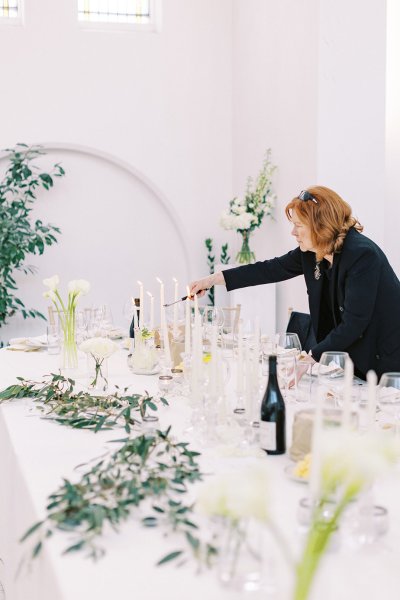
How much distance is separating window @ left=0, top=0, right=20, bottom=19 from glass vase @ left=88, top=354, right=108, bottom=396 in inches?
188

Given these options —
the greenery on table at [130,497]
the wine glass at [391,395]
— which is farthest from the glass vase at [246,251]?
the greenery on table at [130,497]

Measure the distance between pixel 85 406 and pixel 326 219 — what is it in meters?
1.41

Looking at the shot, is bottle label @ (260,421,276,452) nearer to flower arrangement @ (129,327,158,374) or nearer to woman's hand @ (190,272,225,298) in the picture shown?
flower arrangement @ (129,327,158,374)

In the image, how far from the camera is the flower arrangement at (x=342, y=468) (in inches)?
42.6

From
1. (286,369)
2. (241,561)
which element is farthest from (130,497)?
(286,369)

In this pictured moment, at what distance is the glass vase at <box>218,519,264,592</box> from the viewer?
131cm

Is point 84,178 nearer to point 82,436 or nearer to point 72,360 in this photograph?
point 72,360

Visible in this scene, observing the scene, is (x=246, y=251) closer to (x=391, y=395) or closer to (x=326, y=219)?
(x=326, y=219)

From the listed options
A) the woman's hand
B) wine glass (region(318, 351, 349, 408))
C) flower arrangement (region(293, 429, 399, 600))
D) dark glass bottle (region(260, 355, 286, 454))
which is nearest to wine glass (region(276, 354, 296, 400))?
wine glass (region(318, 351, 349, 408))

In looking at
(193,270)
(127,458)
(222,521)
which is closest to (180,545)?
(222,521)

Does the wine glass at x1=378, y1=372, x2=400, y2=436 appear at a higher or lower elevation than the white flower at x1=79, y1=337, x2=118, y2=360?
lower

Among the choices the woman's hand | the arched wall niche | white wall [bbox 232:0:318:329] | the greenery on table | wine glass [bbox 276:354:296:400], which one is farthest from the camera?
the arched wall niche

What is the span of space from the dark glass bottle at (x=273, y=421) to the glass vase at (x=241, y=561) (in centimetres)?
69

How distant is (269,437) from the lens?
81.7 inches
